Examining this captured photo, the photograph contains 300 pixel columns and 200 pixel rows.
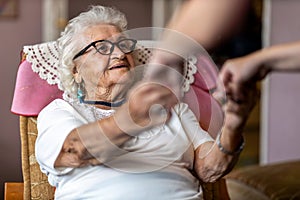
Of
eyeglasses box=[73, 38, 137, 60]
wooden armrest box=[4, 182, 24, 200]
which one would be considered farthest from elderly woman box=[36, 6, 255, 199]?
wooden armrest box=[4, 182, 24, 200]

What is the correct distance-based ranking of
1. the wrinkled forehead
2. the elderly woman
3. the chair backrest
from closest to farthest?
the elderly woman → the wrinkled forehead → the chair backrest

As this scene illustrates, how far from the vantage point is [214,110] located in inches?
48.2

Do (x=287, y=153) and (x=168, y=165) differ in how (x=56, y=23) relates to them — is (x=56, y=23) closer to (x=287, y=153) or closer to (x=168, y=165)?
(x=287, y=153)

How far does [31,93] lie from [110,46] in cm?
29

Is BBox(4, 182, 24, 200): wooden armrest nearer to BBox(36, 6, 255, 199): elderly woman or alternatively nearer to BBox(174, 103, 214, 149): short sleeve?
BBox(36, 6, 255, 199): elderly woman

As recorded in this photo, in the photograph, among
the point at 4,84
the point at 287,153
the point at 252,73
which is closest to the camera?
the point at 252,73

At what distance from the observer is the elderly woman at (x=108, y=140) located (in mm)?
1171

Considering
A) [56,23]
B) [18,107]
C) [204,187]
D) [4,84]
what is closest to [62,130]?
[18,107]

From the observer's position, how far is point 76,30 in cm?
134

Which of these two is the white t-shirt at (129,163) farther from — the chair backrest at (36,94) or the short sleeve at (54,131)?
the chair backrest at (36,94)

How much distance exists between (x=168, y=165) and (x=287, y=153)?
1939 millimetres

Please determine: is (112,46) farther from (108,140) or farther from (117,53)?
(108,140)

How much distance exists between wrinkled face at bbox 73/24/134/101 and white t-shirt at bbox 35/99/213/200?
50 mm

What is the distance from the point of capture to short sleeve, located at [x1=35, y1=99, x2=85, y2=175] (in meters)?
1.18
